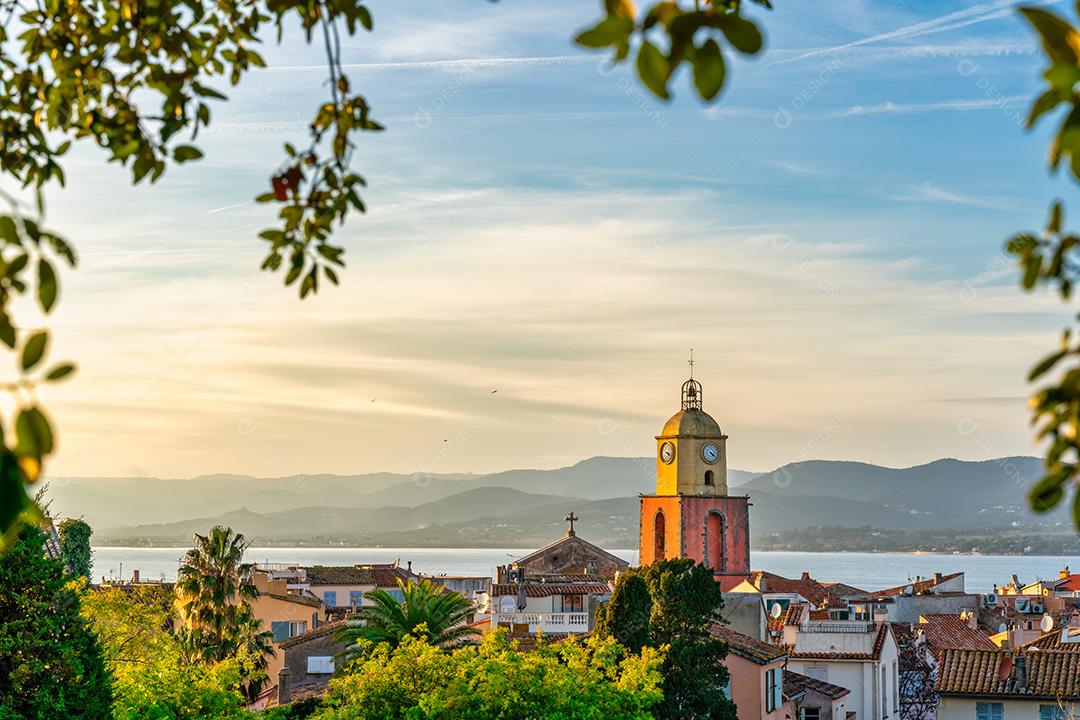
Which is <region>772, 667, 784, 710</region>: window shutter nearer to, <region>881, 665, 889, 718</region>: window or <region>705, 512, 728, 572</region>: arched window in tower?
<region>881, 665, 889, 718</region>: window

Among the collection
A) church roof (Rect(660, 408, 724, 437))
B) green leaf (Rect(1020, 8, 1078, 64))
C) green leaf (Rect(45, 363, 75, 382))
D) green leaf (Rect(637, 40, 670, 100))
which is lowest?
green leaf (Rect(45, 363, 75, 382))

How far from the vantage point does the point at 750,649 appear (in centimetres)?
3912

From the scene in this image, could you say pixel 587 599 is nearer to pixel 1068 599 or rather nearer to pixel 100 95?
pixel 100 95

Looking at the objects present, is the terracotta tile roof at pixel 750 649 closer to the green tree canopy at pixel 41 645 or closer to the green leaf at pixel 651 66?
the green tree canopy at pixel 41 645

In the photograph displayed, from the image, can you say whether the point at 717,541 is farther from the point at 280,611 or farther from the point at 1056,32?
the point at 1056,32

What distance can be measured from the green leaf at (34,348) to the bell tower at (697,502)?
7317 centimetres

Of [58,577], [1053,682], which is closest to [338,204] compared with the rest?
[58,577]

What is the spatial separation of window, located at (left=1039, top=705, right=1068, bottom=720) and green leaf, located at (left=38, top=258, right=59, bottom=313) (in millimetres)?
38741

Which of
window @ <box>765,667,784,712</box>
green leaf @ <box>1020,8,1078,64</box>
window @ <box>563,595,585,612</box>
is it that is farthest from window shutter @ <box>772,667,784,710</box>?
green leaf @ <box>1020,8,1078,64</box>

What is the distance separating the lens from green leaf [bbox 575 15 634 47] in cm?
330

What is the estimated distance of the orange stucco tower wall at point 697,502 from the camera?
2995 inches

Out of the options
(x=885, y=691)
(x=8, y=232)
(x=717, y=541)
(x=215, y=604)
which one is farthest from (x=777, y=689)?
(x=8, y=232)

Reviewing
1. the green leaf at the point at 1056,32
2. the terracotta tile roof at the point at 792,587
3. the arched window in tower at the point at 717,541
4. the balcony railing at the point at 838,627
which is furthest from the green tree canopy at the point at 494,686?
the arched window in tower at the point at 717,541

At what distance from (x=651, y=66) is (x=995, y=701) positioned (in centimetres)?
3901
